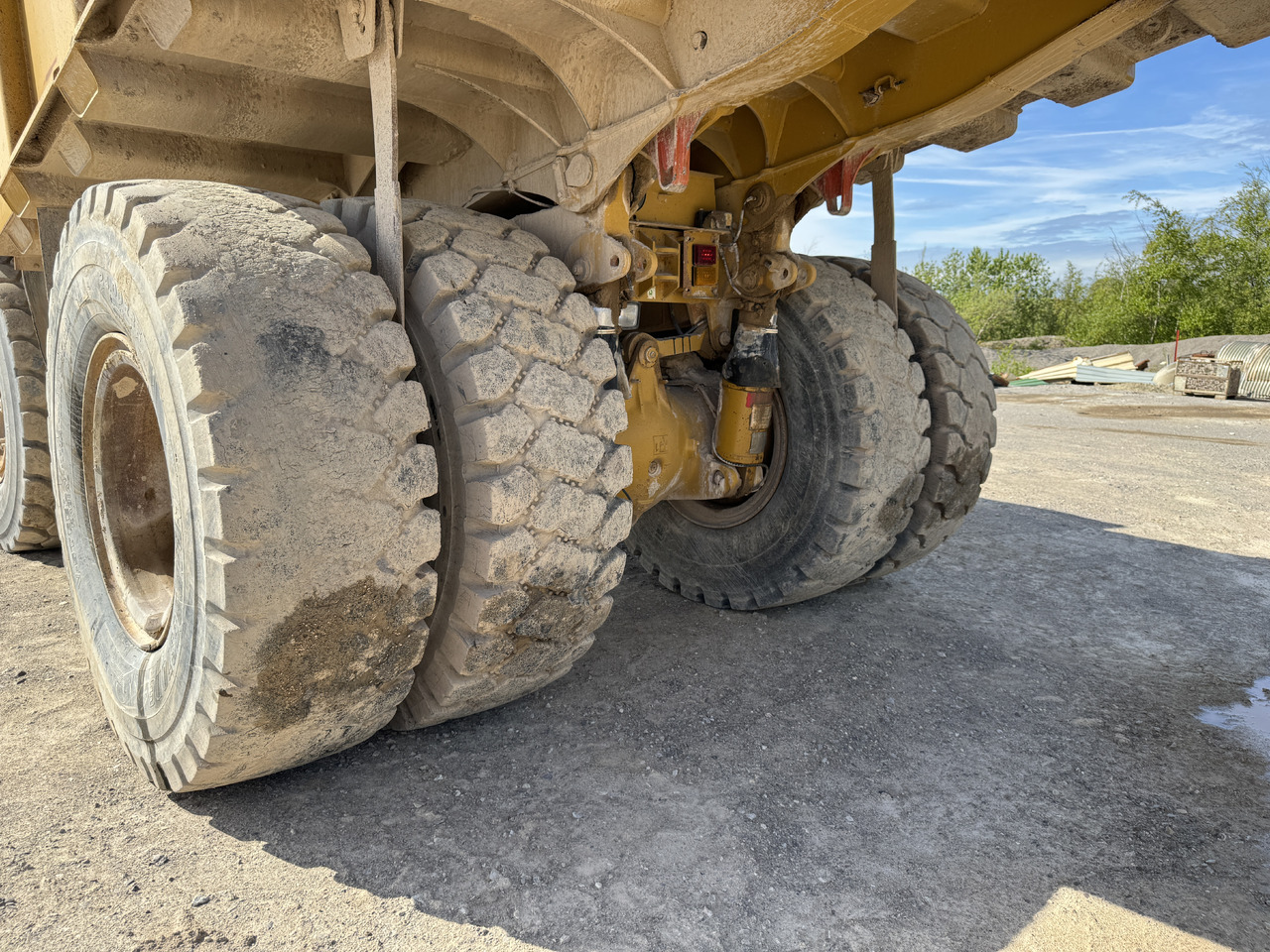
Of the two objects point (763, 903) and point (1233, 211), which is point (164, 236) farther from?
point (1233, 211)

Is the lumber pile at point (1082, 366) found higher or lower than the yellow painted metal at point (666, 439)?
lower

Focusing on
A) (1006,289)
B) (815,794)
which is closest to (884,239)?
(815,794)

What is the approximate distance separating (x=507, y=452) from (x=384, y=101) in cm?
87

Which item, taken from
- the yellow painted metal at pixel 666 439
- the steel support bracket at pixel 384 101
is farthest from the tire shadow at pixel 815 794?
the steel support bracket at pixel 384 101

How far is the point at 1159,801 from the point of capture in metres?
2.17

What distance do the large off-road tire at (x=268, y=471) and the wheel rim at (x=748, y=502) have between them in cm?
172

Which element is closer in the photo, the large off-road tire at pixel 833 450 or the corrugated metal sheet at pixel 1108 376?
the large off-road tire at pixel 833 450

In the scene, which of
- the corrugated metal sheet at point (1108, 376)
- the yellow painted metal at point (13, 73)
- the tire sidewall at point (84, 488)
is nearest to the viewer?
the tire sidewall at point (84, 488)

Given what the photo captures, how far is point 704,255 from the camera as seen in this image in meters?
3.02

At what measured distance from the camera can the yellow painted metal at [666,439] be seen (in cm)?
283

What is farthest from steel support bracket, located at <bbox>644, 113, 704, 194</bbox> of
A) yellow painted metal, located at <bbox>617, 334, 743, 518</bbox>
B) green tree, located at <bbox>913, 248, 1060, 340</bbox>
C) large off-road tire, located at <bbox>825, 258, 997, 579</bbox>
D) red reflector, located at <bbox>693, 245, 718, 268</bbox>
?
green tree, located at <bbox>913, 248, 1060, 340</bbox>

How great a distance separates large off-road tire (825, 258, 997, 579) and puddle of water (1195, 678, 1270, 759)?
1.06 meters

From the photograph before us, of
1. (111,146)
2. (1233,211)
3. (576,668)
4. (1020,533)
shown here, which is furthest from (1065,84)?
(1233,211)

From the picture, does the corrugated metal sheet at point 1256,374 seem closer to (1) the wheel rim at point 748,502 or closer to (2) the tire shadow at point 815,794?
(2) the tire shadow at point 815,794
